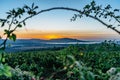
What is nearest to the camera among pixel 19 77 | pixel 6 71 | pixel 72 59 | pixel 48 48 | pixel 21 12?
pixel 6 71

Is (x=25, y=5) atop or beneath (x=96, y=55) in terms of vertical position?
atop

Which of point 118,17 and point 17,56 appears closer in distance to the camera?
point 118,17

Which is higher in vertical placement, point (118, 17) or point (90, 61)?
point (118, 17)

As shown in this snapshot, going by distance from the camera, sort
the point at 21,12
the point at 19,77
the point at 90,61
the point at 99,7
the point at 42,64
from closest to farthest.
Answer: the point at 21,12 < the point at 99,7 < the point at 19,77 < the point at 90,61 < the point at 42,64

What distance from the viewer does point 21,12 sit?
117 inches

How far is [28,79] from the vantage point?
26.5 feet

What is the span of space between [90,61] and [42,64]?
6.74 feet

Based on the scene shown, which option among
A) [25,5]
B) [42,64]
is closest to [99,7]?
[25,5]

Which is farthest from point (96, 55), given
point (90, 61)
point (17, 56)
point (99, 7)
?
point (99, 7)

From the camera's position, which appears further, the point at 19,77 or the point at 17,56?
the point at 17,56

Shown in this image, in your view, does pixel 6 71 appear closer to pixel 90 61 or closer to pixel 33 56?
pixel 90 61

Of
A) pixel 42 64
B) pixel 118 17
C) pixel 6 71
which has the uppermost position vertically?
pixel 118 17

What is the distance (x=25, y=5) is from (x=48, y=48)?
18722mm

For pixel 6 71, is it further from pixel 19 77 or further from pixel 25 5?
pixel 19 77
